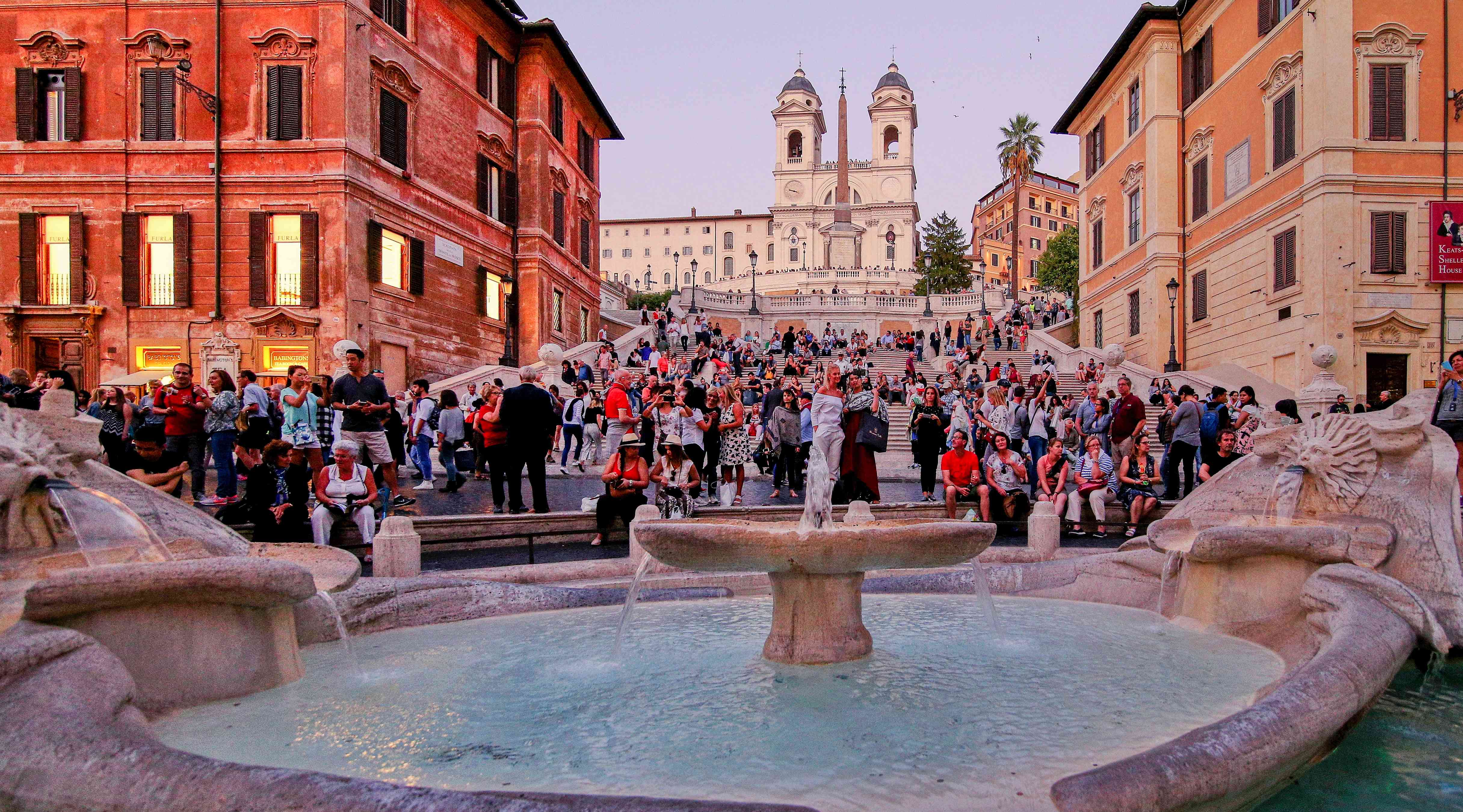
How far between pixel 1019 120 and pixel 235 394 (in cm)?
8243

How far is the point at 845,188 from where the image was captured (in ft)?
310

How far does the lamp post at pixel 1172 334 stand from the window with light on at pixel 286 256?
22.3 meters

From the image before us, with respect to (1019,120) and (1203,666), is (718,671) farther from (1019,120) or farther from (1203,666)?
(1019,120)

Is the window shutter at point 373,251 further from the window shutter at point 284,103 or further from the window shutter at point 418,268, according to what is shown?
the window shutter at point 284,103

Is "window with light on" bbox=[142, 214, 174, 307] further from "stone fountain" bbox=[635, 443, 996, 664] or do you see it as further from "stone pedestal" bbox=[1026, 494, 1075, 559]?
"stone fountain" bbox=[635, 443, 996, 664]

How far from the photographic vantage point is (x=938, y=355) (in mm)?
40312

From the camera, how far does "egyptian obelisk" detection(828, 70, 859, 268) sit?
304 feet

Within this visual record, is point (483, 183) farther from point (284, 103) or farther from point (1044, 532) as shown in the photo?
point (1044, 532)

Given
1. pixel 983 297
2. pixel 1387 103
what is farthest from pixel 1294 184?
pixel 983 297

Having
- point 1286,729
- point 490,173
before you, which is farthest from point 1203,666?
point 490,173

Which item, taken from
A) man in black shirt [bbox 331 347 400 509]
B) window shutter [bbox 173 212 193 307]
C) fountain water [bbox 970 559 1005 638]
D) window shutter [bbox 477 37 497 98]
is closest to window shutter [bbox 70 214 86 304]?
window shutter [bbox 173 212 193 307]

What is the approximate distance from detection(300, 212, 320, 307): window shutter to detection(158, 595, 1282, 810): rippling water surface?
18.7 m

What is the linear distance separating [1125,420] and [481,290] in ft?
69.0

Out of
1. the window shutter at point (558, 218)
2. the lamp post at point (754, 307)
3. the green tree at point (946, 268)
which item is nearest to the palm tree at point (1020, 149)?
the green tree at point (946, 268)
